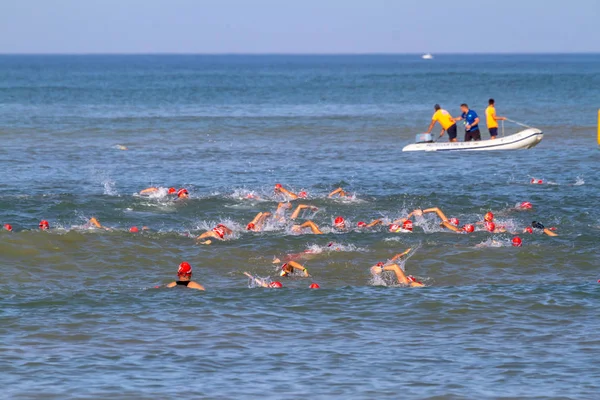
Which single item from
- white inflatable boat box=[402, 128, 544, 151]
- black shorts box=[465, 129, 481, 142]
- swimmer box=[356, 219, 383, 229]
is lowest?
swimmer box=[356, 219, 383, 229]

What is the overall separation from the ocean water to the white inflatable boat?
35 cm

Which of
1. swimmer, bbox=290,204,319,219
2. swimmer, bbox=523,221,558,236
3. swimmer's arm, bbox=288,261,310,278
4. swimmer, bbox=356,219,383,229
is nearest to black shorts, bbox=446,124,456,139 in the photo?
swimmer, bbox=290,204,319,219

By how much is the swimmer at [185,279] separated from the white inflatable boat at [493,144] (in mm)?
18956

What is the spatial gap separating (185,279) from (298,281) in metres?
2.22

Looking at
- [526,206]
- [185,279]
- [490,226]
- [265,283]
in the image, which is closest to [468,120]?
[526,206]

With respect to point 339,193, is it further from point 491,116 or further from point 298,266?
point 491,116

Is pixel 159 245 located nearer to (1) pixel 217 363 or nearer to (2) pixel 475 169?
(1) pixel 217 363

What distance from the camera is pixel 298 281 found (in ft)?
54.1

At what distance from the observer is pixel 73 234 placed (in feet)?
64.6

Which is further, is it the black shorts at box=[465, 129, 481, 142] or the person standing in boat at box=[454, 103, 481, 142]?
the black shorts at box=[465, 129, 481, 142]

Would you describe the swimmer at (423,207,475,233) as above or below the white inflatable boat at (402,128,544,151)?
below

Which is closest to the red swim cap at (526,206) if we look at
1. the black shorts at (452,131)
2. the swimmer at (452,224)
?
the swimmer at (452,224)

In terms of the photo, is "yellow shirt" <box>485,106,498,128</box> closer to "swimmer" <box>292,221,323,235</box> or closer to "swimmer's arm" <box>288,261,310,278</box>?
"swimmer" <box>292,221,323,235</box>

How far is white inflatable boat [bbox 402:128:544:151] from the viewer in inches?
1307
